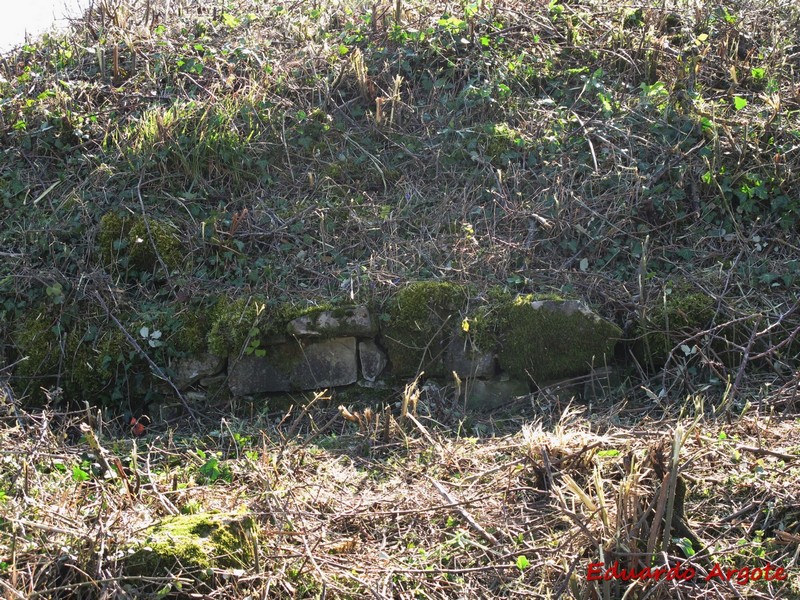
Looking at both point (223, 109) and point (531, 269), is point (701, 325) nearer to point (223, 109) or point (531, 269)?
point (531, 269)

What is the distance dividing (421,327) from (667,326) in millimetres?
1713

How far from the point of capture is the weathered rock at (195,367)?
5.81 meters

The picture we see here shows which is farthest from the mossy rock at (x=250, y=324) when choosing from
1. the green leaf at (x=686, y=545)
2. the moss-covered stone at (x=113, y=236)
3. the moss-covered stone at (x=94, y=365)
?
the green leaf at (x=686, y=545)

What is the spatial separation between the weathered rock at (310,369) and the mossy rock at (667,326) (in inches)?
81.1

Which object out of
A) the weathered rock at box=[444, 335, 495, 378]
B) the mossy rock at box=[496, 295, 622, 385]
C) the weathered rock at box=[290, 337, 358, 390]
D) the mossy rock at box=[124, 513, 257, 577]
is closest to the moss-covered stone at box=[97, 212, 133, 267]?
the weathered rock at box=[290, 337, 358, 390]

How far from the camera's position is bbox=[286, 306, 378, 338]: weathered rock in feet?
18.9

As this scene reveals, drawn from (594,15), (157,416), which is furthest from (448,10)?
(157,416)

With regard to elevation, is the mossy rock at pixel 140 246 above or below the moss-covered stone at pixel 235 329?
above

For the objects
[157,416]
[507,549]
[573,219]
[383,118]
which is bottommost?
[157,416]

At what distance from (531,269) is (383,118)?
6.89 ft

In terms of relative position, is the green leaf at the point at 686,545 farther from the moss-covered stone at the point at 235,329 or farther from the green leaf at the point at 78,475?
the moss-covered stone at the point at 235,329

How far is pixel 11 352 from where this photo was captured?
5969mm

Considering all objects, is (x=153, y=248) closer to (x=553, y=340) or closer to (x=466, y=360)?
(x=466, y=360)

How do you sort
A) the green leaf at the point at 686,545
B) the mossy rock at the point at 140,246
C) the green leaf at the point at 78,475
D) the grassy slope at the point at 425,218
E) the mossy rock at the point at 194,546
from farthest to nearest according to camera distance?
the mossy rock at the point at 140,246 → the green leaf at the point at 78,475 → the grassy slope at the point at 425,218 → the green leaf at the point at 686,545 → the mossy rock at the point at 194,546
